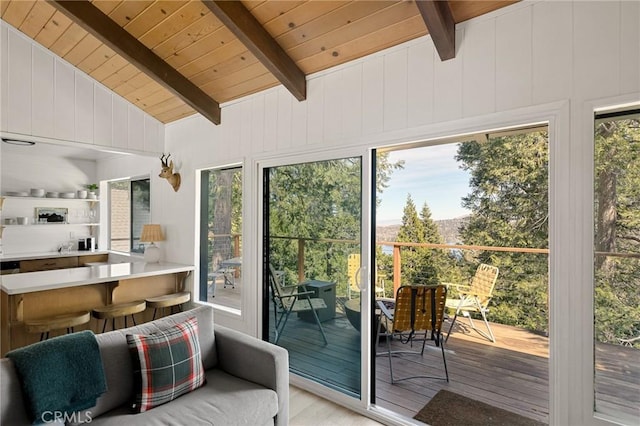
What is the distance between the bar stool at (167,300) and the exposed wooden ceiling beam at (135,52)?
193 centimetres

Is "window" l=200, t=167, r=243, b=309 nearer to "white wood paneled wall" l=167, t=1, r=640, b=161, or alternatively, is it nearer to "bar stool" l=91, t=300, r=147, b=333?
"bar stool" l=91, t=300, r=147, b=333

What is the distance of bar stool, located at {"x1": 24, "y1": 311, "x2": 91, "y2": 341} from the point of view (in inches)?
106

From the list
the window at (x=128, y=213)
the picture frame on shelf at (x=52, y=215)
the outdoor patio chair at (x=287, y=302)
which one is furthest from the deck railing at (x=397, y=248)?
the picture frame on shelf at (x=52, y=215)

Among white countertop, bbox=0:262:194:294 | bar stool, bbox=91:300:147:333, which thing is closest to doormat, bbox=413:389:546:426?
bar stool, bbox=91:300:147:333

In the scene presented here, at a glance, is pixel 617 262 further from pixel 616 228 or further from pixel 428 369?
pixel 428 369

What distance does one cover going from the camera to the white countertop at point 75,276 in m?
2.71

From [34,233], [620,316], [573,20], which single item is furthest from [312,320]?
[34,233]

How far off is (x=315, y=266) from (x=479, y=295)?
8.06 ft

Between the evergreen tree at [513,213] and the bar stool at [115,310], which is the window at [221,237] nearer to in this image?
the bar stool at [115,310]

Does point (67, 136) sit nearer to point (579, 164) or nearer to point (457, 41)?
point (457, 41)

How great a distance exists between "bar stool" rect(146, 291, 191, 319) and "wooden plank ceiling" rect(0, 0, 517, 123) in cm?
198

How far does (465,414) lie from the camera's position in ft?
8.32

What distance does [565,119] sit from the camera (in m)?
1.77

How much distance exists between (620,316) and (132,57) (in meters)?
3.78
